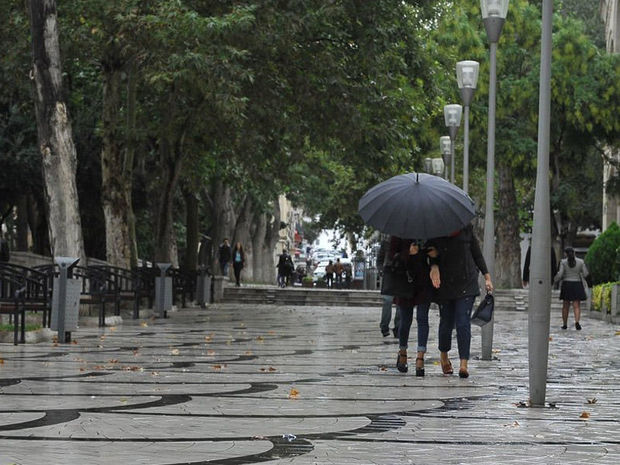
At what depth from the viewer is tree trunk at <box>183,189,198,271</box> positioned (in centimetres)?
4091

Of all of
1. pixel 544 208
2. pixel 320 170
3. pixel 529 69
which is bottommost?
pixel 544 208

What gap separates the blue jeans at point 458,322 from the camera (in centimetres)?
1381

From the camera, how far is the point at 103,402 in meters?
10.3

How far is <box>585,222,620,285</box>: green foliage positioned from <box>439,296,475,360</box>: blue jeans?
24708 millimetres

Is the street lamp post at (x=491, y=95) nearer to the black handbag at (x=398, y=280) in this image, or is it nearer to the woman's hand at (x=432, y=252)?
the black handbag at (x=398, y=280)

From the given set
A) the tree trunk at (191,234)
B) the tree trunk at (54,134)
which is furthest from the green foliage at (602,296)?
the tree trunk at (54,134)

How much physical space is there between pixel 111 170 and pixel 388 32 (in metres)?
6.52

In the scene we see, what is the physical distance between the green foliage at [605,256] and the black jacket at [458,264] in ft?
80.9

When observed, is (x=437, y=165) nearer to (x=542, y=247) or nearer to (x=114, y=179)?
(x=114, y=179)

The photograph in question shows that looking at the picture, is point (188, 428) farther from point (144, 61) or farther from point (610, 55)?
point (610, 55)

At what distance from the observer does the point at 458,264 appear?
45.4 ft

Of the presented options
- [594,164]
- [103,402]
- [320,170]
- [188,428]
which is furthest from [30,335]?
[594,164]

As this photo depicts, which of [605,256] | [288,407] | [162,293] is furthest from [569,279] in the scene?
[288,407]

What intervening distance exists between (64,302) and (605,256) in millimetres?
22654
